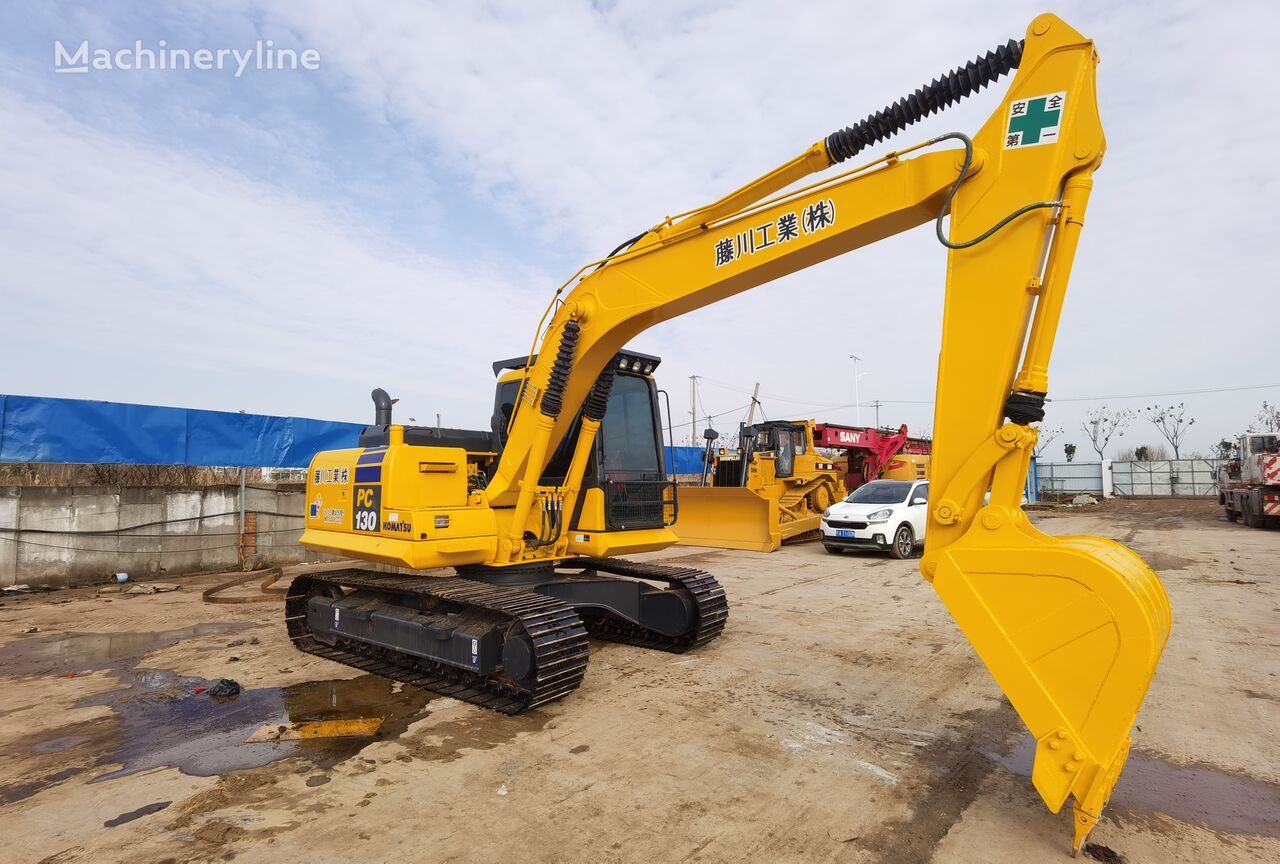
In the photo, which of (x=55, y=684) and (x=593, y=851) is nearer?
(x=593, y=851)

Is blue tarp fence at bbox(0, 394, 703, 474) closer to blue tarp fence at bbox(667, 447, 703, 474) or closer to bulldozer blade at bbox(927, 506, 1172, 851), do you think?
bulldozer blade at bbox(927, 506, 1172, 851)

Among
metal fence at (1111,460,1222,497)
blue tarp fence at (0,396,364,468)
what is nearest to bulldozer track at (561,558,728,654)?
blue tarp fence at (0,396,364,468)

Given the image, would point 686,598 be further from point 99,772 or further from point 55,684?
point 55,684

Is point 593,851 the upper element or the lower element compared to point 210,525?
lower

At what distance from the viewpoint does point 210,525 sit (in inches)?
463

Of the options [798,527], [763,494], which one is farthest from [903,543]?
[763,494]

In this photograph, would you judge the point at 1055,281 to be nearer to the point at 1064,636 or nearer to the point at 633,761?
the point at 1064,636

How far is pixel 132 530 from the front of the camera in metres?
10.9

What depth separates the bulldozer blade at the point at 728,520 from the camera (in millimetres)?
14797

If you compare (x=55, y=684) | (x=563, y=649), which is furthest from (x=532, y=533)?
(x=55, y=684)

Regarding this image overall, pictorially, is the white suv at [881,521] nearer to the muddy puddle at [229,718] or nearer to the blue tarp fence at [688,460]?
the blue tarp fence at [688,460]

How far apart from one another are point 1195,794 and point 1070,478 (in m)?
44.1

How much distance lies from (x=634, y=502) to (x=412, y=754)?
2.86 meters

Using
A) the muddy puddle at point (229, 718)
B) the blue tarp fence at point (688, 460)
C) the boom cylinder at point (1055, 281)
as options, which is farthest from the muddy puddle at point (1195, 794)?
the blue tarp fence at point (688, 460)
